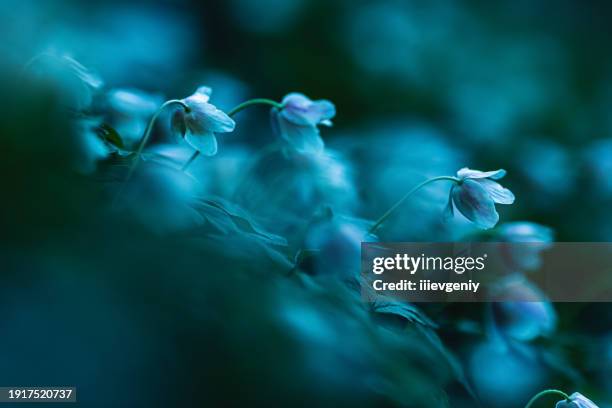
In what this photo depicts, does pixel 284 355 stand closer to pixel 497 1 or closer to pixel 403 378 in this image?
pixel 403 378

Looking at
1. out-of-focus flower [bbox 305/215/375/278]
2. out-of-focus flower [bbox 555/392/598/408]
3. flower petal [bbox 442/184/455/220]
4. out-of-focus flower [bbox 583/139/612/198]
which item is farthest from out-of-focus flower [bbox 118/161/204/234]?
out-of-focus flower [bbox 583/139/612/198]

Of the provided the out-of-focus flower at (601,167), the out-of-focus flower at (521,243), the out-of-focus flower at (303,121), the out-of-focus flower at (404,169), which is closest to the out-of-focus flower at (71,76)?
the out-of-focus flower at (303,121)

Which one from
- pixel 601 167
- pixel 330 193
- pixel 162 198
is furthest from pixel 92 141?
pixel 601 167

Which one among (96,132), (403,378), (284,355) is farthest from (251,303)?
(96,132)

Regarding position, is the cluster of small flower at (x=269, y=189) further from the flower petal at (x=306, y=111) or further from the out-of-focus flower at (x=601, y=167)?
the out-of-focus flower at (x=601, y=167)

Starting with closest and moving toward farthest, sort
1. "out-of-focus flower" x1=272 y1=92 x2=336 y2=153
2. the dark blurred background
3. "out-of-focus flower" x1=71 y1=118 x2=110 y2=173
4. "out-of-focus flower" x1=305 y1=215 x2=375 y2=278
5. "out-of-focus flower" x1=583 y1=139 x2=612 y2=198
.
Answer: the dark blurred background → "out-of-focus flower" x1=71 y1=118 x2=110 y2=173 → "out-of-focus flower" x1=305 y1=215 x2=375 y2=278 → "out-of-focus flower" x1=272 y1=92 x2=336 y2=153 → "out-of-focus flower" x1=583 y1=139 x2=612 y2=198

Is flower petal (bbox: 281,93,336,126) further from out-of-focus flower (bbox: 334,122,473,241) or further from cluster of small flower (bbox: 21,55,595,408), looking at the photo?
out-of-focus flower (bbox: 334,122,473,241)

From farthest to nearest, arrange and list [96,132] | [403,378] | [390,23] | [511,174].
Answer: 1. [390,23]
2. [511,174]
3. [96,132]
4. [403,378]

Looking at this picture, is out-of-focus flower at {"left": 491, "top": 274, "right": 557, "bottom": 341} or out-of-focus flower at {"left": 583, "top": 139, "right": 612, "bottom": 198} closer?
out-of-focus flower at {"left": 491, "top": 274, "right": 557, "bottom": 341}

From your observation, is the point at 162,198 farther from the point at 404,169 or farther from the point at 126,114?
the point at 404,169
